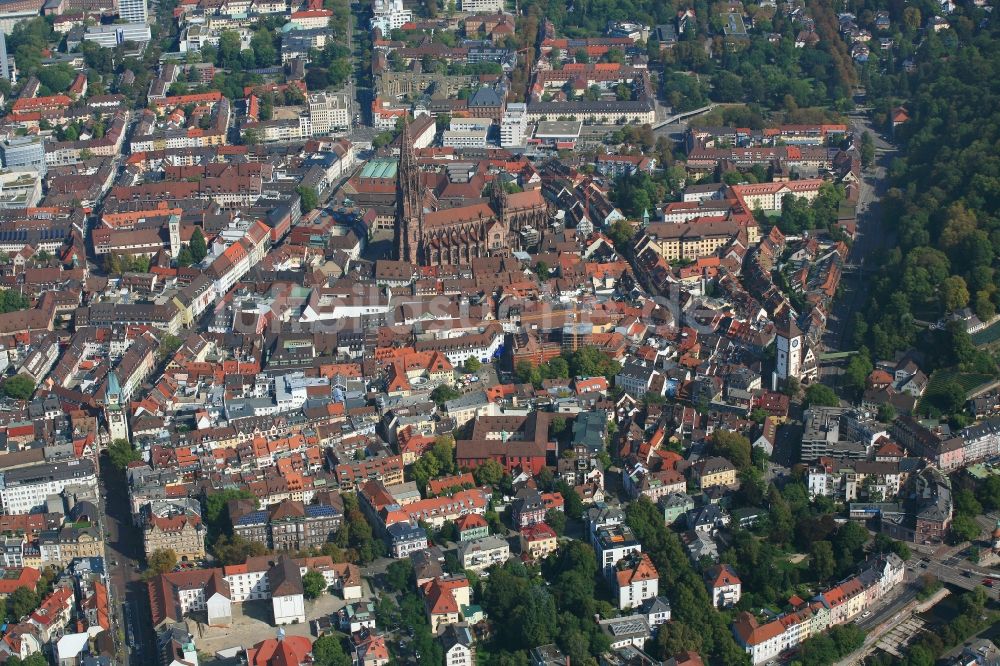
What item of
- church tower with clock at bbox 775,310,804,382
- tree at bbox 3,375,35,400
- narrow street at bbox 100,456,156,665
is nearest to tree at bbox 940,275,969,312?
church tower with clock at bbox 775,310,804,382

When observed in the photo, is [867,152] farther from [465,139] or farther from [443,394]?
[443,394]

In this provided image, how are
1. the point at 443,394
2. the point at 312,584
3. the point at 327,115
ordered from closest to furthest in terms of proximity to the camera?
the point at 312,584
the point at 443,394
the point at 327,115

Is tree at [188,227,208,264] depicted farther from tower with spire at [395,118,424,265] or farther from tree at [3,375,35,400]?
tree at [3,375,35,400]

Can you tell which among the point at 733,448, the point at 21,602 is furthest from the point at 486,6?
the point at 21,602

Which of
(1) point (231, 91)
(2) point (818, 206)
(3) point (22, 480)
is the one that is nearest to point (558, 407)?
(3) point (22, 480)

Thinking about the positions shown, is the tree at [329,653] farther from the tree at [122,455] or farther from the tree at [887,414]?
the tree at [887,414]

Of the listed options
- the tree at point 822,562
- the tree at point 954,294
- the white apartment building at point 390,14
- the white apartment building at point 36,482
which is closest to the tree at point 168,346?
the white apartment building at point 36,482
